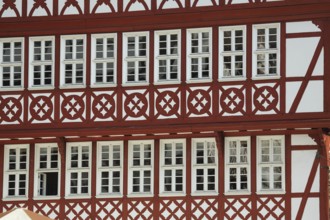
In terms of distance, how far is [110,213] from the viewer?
30781mm

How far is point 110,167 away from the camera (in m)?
31.1

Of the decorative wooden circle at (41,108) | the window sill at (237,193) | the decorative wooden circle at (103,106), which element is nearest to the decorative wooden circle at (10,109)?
the decorative wooden circle at (41,108)

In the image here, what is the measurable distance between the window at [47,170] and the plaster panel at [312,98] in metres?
6.86

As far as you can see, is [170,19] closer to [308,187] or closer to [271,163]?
[271,163]

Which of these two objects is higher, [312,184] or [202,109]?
[202,109]

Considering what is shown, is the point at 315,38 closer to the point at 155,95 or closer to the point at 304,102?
the point at 304,102

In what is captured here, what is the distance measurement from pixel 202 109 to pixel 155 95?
1.35 m

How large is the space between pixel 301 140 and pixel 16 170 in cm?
783

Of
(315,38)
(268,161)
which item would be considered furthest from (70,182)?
(315,38)

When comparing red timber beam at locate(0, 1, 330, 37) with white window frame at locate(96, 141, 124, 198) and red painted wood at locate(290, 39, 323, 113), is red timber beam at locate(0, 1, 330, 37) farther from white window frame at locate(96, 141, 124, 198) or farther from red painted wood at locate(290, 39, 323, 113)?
white window frame at locate(96, 141, 124, 198)

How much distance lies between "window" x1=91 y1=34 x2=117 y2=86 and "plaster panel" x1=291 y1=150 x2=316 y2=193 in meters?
5.42

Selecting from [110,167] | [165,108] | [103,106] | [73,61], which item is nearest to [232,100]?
[165,108]

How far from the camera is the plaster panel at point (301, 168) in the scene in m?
29.7

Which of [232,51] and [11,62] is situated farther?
[11,62]
